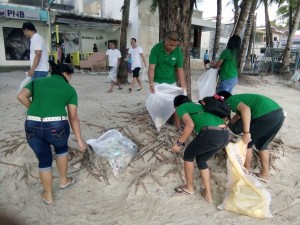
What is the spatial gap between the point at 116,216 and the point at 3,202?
1.33 metres

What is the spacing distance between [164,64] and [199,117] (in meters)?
1.47

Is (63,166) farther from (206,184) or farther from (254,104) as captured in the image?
(254,104)

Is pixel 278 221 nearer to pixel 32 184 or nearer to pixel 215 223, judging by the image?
pixel 215 223

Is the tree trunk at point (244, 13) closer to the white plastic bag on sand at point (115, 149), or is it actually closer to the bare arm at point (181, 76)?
the bare arm at point (181, 76)

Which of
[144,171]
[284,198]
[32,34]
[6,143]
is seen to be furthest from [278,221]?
[32,34]

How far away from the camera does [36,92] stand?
2613mm

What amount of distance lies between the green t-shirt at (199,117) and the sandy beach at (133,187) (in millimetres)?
939

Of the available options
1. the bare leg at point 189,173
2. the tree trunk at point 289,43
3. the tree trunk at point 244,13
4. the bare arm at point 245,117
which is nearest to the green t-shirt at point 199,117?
the bare arm at point 245,117

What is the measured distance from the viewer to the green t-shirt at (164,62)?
3.94 metres

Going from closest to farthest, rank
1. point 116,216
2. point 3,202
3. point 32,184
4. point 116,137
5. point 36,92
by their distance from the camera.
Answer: point 36,92, point 116,216, point 3,202, point 32,184, point 116,137

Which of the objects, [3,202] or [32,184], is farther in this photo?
[32,184]

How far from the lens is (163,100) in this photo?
3969 millimetres

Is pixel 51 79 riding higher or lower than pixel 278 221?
higher

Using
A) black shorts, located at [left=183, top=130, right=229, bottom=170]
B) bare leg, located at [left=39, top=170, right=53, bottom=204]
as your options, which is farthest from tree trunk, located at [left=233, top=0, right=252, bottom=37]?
bare leg, located at [left=39, top=170, right=53, bottom=204]
